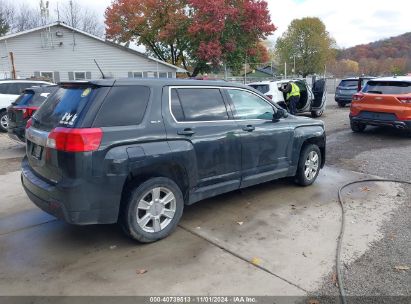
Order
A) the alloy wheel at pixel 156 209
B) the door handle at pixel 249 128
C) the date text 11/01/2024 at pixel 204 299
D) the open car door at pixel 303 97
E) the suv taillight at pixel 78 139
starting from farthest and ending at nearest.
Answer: the open car door at pixel 303 97
the door handle at pixel 249 128
the alloy wheel at pixel 156 209
the suv taillight at pixel 78 139
the date text 11/01/2024 at pixel 204 299

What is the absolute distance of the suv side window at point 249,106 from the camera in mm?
4969

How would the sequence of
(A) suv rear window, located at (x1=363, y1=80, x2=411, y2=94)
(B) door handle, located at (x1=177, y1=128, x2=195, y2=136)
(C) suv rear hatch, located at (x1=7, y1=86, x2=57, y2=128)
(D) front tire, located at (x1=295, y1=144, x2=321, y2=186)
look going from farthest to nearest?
(A) suv rear window, located at (x1=363, y1=80, x2=411, y2=94)
(C) suv rear hatch, located at (x1=7, y1=86, x2=57, y2=128)
(D) front tire, located at (x1=295, y1=144, x2=321, y2=186)
(B) door handle, located at (x1=177, y1=128, x2=195, y2=136)

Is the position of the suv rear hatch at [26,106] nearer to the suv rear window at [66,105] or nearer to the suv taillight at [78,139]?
the suv rear window at [66,105]

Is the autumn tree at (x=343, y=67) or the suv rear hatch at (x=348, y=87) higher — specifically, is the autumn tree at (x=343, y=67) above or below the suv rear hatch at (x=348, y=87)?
above

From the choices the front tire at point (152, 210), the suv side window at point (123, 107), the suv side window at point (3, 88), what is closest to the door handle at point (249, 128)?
the front tire at point (152, 210)

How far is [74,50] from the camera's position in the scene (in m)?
22.9

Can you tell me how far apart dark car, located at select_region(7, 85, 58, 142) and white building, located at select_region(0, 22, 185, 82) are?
1162 cm

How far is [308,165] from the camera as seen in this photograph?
20.0ft

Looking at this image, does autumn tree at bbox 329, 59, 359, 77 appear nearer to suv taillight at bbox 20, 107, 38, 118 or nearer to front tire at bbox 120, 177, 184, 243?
suv taillight at bbox 20, 107, 38, 118

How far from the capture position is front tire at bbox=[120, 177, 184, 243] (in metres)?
3.86

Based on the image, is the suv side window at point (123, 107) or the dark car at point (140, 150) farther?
the suv side window at point (123, 107)

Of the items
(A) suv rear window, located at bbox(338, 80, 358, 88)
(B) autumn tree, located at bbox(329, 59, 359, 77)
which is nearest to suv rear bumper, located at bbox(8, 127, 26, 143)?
(A) suv rear window, located at bbox(338, 80, 358, 88)

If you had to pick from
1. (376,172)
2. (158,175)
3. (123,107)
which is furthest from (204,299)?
(376,172)

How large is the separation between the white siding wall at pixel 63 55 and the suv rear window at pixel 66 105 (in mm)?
16465
